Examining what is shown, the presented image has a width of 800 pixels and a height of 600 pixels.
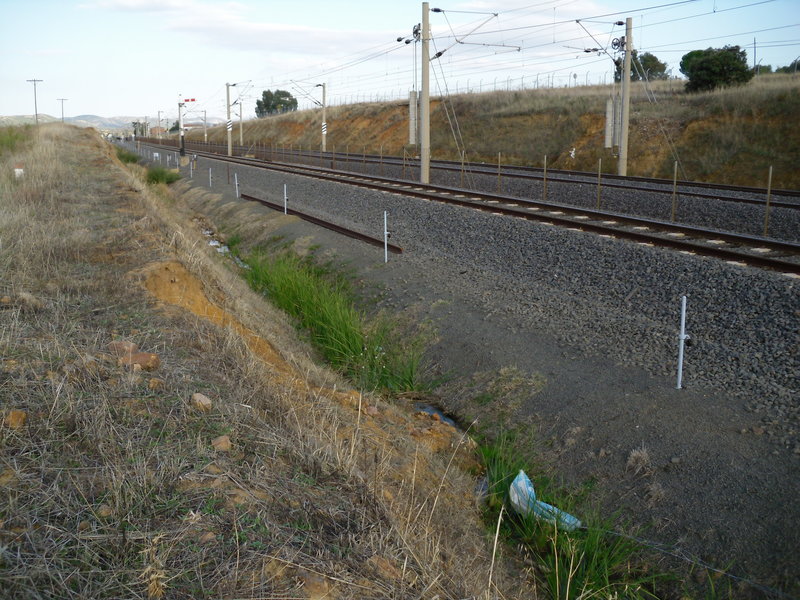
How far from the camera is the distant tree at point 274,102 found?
145m

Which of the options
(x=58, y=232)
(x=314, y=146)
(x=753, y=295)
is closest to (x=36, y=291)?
(x=58, y=232)

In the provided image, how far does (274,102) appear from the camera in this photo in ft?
474

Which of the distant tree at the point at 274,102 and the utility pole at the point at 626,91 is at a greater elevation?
the distant tree at the point at 274,102

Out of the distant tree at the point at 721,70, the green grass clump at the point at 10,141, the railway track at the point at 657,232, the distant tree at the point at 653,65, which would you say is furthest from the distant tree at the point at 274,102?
the railway track at the point at 657,232

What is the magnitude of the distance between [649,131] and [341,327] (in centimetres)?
2935

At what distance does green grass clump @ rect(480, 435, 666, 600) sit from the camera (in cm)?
559

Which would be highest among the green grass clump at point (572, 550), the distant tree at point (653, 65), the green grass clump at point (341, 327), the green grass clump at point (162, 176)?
the distant tree at point (653, 65)

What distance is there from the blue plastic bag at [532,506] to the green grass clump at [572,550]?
0.06 metres

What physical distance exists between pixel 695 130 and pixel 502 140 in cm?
1532

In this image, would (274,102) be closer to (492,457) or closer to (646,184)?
(646,184)

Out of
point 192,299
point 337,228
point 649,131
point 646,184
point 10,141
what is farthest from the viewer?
point 10,141

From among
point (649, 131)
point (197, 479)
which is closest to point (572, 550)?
point (197, 479)

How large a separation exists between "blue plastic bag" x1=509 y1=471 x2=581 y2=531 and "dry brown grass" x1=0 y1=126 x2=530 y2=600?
45cm

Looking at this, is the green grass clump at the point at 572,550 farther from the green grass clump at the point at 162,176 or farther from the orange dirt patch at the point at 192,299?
the green grass clump at the point at 162,176
